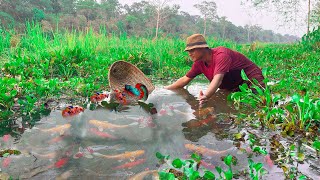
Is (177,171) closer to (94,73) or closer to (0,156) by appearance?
(0,156)

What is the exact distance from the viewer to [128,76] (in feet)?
17.9

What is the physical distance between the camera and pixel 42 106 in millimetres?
3945

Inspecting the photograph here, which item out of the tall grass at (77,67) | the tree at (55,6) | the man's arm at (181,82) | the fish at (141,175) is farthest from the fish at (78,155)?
the tree at (55,6)

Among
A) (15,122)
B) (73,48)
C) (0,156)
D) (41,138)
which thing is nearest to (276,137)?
(41,138)

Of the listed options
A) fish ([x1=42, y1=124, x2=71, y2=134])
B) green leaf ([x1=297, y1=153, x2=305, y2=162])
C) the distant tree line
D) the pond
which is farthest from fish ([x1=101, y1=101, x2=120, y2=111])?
the distant tree line

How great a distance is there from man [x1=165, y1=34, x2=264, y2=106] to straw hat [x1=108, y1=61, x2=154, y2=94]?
0.75 meters

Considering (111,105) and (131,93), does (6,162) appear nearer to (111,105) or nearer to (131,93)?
(111,105)

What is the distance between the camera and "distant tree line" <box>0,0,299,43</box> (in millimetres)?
25047

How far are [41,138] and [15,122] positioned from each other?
642 millimetres

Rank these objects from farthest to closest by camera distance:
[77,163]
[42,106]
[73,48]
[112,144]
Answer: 1. [73,48]
2. [42,106]
3. [112,144]
4. [77,163]

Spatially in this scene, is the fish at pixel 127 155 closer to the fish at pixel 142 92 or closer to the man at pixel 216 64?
the man at pixel 216 64

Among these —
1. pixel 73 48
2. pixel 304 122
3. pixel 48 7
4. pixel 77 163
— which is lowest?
pixel 77 163

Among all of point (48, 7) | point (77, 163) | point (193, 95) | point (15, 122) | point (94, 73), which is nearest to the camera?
point (77, 163)

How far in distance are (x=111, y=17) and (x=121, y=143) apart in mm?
33348
